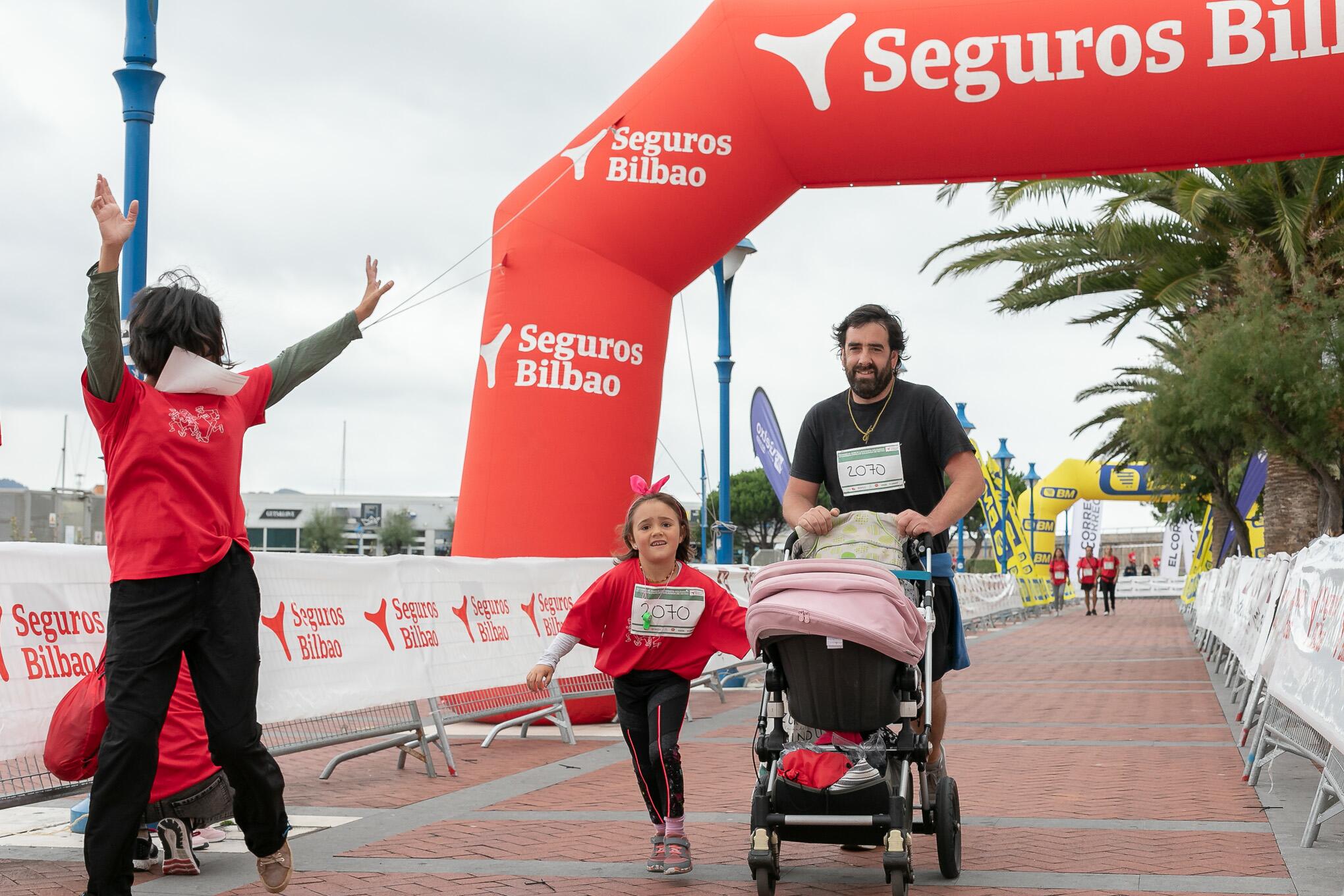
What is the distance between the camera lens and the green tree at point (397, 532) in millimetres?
106938

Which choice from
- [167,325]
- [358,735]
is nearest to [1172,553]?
[358,735]

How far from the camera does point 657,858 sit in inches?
199

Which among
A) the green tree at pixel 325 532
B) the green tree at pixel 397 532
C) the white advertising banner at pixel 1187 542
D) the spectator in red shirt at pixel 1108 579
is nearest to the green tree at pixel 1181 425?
the spectator in red shirt at pixel 1108 579

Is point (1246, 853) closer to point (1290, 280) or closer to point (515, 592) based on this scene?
point (515, 592)

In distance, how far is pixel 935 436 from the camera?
16.8 ft

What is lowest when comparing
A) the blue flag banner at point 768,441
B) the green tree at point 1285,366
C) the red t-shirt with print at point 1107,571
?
the red t-shirt with print at point 1107,571

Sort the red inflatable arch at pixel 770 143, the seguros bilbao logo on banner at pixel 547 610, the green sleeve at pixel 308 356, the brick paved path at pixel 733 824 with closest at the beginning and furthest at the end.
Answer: the green sleeve at pixel 308 356 < the brick paved path at pixel 733 824 < the red inflatable arch at pixel 770 143 < the seguros bilbao logo on banner at pixel 547 610

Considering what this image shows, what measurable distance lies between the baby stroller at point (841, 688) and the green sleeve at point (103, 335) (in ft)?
6.50

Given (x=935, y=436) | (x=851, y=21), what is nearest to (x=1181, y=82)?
(x=851, y=21)

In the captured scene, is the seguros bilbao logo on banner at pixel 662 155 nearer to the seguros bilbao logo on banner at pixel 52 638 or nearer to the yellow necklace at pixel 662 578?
the yellow necklace at pixel 662 578

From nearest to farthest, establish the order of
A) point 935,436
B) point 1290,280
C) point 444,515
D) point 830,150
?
1. point 935,436
2. point 830,150
3. point 1290,280
4. point 444,515

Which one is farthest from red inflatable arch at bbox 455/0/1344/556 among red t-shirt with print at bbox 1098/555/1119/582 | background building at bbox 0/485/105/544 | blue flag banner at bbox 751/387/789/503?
red t-shirt with print at bbox 1098/555/1119/582

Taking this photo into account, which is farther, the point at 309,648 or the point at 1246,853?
the point at 309,648

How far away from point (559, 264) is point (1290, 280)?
11.6 meters
